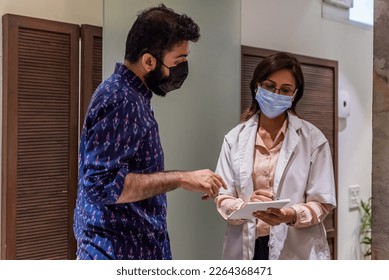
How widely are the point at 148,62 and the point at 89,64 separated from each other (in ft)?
1.01

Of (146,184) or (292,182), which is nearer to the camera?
(146,184)

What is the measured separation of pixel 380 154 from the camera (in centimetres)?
87

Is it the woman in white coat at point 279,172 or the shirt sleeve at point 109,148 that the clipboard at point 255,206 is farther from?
the shirt sleeve at point 109,148

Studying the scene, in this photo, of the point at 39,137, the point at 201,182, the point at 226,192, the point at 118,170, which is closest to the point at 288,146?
the point at 226,192

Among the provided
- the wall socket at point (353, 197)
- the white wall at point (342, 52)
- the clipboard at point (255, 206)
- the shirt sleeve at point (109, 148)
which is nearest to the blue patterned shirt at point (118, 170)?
the shirt sleeve at point (109, 148)

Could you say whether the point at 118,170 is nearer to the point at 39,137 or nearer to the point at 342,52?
the point at 39,137

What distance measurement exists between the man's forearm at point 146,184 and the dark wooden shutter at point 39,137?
0.39m

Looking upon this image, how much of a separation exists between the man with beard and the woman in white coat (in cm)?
19

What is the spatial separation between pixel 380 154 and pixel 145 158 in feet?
1.47

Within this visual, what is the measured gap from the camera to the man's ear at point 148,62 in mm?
919

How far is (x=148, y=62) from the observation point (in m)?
0.92

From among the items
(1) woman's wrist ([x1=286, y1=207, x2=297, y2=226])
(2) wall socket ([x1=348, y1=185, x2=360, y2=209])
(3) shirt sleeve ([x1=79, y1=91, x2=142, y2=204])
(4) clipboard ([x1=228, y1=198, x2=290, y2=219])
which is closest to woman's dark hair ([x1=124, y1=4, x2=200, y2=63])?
(3) shirt sleeve ([x1=79, y1=91, x2=142, y2=204])

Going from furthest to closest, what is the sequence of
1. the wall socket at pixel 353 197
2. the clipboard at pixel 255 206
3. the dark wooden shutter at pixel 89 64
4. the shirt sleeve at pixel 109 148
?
the wall socket at pixel 353 197
the dark wooden shutter at pixel 89 64
the clipboard at pixel 255 206
the shirt sleeve at pixel 109 148

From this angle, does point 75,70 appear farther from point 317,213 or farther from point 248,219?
point 317,213
